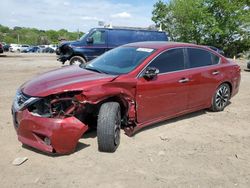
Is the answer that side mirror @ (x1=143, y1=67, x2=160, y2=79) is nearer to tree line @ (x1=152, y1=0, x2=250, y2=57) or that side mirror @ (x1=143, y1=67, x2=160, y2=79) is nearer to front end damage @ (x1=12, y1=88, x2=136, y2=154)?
front end damage @ (x1=12, y1=88, x2=136, y2=154)

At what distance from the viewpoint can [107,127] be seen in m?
4.77

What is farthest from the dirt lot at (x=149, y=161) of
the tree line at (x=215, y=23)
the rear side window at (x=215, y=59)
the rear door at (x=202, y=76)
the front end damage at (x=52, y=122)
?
the tree line at (x=215, y=23)

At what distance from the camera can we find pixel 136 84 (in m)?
5.32

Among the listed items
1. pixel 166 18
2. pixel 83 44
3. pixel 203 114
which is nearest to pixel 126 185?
pixel 203 114

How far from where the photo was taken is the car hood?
15.2 feet

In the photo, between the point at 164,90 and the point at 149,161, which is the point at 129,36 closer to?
the point at 164,90

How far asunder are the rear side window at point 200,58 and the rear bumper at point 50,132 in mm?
2875

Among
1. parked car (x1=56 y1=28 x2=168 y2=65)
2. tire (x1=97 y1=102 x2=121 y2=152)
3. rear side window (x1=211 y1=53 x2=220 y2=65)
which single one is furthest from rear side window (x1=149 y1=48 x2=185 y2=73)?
parked car (x1=56 y1=28 x2=168 y2=65)

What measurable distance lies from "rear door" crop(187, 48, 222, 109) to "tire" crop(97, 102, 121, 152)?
203cm

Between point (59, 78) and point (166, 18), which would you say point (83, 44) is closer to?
point (59, 78)

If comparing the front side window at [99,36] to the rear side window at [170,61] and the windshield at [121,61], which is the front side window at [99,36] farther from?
the rear side window at [170,61]

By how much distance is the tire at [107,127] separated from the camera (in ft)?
15.7

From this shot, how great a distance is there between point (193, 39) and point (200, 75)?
5322 cm

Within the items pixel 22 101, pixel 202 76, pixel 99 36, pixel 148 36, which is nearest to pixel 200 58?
pixel 202 76
